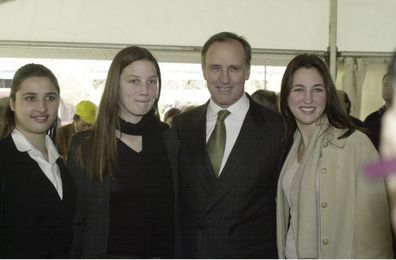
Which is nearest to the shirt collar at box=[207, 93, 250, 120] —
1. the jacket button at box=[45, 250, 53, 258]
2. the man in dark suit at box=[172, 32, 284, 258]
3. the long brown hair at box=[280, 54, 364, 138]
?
the man in dark suit at box=[172, 32, 284, 258]

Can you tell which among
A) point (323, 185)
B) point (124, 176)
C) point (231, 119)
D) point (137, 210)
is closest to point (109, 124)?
point (124, 176)

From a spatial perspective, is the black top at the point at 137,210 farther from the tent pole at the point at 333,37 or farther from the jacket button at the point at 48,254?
the tent pole at the point at 333,37

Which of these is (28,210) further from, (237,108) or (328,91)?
(328,91)

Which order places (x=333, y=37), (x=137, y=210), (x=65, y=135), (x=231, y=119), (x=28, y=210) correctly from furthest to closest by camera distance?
(x=333, y=37) → (x=65, y=135) → (x=231, y=119) → (x=137, y=210) → (x=28, y=210)

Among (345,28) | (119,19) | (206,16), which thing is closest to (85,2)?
(119,19)

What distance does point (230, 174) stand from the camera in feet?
4.60

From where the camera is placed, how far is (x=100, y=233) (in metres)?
1.31

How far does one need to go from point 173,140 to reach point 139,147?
14 cm

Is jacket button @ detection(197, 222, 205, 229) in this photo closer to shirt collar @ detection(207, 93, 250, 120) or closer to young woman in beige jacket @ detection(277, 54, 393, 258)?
young woman in beige jacket @ detection(277, 54, 393, 258)

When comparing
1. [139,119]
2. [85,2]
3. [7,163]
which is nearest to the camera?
[7,163]

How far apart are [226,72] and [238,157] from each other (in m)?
0.31

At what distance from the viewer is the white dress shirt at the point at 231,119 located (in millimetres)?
1459

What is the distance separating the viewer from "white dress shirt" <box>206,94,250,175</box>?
1.46m

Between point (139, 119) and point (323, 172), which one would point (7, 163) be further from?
point (323, 172)
